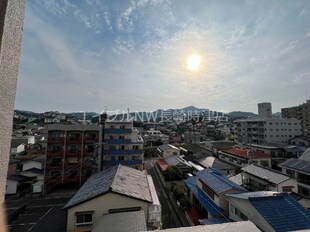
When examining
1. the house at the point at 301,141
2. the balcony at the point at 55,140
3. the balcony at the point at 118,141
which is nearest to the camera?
the balcony at the point at 55,140

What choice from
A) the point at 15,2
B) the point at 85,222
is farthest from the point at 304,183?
the point at 15,2

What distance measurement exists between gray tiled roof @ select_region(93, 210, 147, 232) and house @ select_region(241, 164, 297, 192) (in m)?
11.9

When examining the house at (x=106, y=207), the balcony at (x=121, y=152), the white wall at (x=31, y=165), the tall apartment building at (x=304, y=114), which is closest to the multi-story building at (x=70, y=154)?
the balcony at (x=121, y=152)

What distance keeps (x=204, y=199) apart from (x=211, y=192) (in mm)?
988

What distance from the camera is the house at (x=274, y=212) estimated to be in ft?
29.2

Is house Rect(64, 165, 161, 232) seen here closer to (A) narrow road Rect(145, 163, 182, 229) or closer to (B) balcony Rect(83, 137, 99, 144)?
(A) narrow road Rect(145, 163, 182, 229)

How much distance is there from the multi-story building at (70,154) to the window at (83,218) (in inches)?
510

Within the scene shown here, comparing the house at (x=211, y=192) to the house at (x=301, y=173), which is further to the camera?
the house at (x=301, y=173)

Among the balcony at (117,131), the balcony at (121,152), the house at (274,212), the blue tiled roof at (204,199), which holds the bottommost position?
the blue tiled roof at (204,199)

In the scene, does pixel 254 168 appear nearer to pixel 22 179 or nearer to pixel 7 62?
pixel 7 62

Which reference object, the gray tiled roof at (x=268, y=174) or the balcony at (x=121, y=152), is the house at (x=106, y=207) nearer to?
the gray tiled roof at (x=268, y=174)

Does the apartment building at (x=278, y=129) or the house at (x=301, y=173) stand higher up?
the apartment building at (x=278, y=129)

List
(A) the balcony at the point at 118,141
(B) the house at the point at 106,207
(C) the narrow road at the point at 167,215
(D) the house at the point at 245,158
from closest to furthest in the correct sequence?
(B) the house at the point at 106,207 < (C) the narrow road at the point at 167,215 < (A) the balcony at the point at 118,141 < (D) the house at the point at 245,158

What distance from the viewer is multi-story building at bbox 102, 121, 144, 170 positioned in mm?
25359
